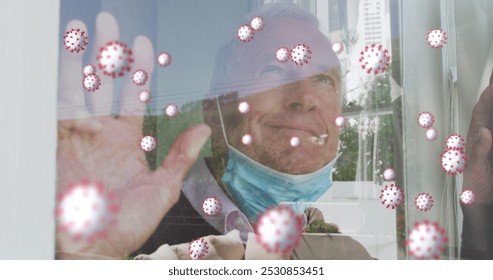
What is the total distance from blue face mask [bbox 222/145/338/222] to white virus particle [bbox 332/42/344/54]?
0.30 meters

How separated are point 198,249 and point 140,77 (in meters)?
0.48

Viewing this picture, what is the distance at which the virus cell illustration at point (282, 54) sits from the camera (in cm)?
135

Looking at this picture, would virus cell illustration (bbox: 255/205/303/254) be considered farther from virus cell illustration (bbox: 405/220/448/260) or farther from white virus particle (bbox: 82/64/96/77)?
white virus particle (bbox: 82/64/96/77)

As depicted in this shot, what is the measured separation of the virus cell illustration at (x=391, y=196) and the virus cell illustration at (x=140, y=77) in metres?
0.70

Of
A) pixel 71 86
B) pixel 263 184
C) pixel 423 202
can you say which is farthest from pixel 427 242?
pixel 71 86

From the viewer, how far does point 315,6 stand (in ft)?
4.56

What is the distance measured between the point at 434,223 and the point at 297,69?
20.8 inches

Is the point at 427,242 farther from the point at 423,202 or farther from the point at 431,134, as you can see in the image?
the point at 431,134

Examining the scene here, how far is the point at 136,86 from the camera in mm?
1300

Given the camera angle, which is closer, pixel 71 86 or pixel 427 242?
pixel 427 242

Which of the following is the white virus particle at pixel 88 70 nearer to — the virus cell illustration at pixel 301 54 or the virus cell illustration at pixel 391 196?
the virus cell illustration at pixel 301 54

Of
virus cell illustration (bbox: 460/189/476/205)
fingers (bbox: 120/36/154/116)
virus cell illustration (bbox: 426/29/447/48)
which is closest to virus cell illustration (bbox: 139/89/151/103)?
fingers (bbox: 120/36/154/116)

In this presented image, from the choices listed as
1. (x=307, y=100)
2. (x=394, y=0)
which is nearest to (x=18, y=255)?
(x=307, y=100)

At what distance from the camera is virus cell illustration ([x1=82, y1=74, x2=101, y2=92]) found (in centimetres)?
127
